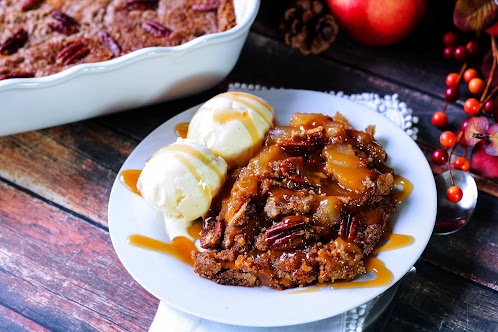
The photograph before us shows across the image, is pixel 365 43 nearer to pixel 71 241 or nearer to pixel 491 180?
pixel 491 180

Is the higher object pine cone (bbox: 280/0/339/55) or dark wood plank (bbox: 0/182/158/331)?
pine cone (bbox: 280/0/339/55)

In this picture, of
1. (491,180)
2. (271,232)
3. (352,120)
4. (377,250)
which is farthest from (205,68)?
(491,180)

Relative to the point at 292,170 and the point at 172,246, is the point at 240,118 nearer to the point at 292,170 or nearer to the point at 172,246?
the point at 292,170

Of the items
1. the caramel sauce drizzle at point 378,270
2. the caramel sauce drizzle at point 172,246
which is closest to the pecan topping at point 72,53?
the caramel sauce drizzle at point 172,246

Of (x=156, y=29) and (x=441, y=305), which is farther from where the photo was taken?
(x=156, y=29)

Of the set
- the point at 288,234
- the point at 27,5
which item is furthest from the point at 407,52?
the point at 27,5

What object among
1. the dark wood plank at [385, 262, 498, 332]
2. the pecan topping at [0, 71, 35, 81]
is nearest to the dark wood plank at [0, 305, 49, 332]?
the pecan topping at [0, 71, 35, 81]

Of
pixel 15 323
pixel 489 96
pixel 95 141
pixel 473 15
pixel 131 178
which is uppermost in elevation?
pixel 473 15

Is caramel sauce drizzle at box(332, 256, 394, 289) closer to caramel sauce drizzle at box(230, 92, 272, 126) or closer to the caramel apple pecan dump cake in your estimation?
the caramel apple pecan dump cake
